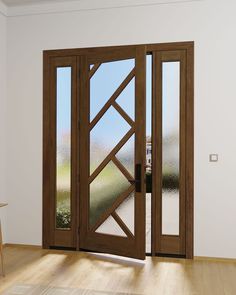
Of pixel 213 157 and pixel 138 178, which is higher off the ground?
pixel 213 157

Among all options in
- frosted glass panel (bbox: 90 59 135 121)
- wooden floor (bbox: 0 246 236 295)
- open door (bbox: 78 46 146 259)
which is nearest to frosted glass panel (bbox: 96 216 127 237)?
open door (bbox: 78 46 146 259)

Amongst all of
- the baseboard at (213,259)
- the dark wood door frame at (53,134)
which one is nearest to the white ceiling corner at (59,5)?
the dark wood door frame at (53,134)

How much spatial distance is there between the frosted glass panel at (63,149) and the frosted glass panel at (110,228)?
17.7 inches

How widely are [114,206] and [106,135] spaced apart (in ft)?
2.76

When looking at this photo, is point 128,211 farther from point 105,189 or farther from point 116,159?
point 116,159

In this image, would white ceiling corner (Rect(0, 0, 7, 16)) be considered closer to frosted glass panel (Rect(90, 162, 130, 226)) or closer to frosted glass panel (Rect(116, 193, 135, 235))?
frosted glass panel (Rect(90, 162, 130, 226))

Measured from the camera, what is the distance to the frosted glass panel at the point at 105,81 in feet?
13.9

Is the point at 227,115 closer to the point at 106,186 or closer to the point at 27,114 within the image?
the point at 106,186

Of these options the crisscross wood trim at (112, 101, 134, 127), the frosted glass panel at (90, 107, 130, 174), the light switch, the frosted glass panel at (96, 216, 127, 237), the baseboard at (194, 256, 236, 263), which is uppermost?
the crisscross wood trim at (112, 101, 134, 127)

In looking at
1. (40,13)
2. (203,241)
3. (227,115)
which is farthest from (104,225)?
(40,13)

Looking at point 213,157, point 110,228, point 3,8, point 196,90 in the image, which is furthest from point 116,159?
point 3,8

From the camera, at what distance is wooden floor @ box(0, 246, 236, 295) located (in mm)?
3303

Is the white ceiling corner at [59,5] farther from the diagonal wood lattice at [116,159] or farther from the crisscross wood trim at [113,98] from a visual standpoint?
the crisscross wood trim at [113,98]

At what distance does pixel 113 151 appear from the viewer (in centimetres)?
429
